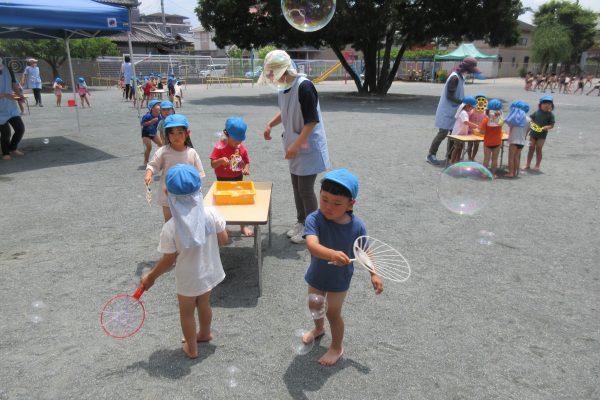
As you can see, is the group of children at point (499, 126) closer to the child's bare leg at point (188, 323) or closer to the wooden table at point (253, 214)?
the wooden table at point (253, 214)

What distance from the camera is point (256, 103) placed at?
19.2m

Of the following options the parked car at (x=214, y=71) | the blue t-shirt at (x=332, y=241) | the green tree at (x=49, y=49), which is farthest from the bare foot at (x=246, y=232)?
the parked car at (x=214, y=71)

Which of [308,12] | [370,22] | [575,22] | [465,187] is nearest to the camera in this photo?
[465,187]

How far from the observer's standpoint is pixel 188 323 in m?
2.70

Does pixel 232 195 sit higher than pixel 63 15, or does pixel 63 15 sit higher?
pixel 63 15

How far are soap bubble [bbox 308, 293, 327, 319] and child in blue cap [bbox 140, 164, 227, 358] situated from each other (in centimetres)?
61

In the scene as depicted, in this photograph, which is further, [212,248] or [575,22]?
[575,22]

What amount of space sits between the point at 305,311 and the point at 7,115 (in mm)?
8100

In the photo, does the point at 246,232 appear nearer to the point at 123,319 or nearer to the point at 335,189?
the point at 123,319

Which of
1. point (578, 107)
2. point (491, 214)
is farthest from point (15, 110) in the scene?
point (578, 107)

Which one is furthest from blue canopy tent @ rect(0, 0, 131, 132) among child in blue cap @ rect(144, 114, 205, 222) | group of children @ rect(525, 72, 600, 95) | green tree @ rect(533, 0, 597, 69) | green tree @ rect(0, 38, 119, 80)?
green tree @ rect(533, 0, 597, 69)

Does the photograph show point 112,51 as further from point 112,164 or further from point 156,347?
point 156,347

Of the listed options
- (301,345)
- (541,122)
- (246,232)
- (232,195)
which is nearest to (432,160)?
(541,122)

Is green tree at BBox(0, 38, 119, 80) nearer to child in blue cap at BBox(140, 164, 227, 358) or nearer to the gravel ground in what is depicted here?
the gravel ground
